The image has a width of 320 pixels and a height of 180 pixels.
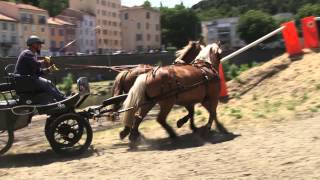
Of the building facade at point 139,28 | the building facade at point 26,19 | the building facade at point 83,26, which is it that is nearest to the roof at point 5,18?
the building facade at point 26,19

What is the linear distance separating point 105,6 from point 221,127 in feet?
374

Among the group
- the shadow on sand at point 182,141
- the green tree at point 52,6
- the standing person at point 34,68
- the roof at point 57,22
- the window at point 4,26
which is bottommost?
the shadow on sand at point 182,141

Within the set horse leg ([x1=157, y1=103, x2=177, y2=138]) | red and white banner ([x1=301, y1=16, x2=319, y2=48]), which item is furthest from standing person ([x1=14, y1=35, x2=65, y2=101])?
red and white banner ([x1=301, y1=16, x2=319, y2=48])

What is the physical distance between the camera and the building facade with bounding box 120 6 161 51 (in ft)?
430

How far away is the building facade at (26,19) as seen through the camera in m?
94.1

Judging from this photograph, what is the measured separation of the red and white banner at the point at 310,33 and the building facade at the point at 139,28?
Result: 366 feet

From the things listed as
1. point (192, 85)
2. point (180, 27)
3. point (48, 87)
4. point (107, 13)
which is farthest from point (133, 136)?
point (180, 27)

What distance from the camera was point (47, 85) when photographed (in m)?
10.8

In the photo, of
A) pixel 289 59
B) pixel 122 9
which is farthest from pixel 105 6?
pixel 289 59

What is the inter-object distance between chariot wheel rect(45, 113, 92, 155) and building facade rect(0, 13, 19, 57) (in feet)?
261

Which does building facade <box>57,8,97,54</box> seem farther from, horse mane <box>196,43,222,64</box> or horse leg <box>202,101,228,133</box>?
horse leg <box>202,101,228,133</box>

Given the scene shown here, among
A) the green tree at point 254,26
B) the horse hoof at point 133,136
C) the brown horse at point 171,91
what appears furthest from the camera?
the green tree at point 254,26

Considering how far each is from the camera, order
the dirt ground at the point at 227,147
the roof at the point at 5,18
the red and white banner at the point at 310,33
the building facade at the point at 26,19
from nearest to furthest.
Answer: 1. the dirt ground at the point at 227,147
2. the red and white banner at the point at 310,33
3. the roof at the point at 5,18
4. the building facade at the point at 26,19

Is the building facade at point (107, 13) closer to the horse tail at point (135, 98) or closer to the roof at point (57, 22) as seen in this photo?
the roof at point (57, 22)
